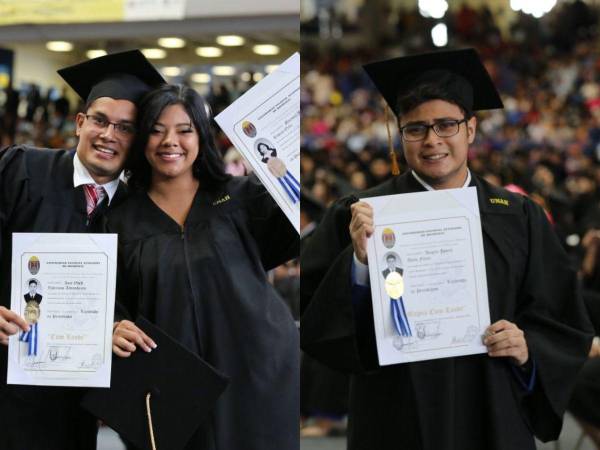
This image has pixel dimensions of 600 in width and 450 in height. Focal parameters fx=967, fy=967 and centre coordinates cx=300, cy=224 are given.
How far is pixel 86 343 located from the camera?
3428 mm

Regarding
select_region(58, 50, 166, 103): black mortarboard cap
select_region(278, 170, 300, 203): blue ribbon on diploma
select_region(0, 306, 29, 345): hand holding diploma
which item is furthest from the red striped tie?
select_region(278, 170, 300, 203): blue ribbon on diploma

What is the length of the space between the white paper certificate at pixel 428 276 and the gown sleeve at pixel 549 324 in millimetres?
200

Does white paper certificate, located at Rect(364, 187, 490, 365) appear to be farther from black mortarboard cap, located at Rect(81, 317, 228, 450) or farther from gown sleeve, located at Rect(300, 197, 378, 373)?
black mortarboard cap, located at Rect(81, 317, 228, 450)

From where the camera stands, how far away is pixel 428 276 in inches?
123

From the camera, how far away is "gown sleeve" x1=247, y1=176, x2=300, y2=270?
3652 millimetres

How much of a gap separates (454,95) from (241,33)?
4561 mm

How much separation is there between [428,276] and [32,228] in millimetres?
1467

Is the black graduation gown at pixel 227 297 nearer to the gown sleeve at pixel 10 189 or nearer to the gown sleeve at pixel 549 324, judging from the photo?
the gown sleeve at pixel 10 189

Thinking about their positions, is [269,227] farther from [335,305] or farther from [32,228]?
[32,228]

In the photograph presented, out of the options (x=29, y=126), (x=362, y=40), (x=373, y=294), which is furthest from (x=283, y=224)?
(x=362, y=40)

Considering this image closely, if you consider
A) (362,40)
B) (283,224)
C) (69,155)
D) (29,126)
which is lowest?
(283,224)

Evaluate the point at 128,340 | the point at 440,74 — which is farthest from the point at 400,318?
the point at 128,340

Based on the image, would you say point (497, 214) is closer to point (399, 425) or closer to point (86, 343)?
point (399, 425)

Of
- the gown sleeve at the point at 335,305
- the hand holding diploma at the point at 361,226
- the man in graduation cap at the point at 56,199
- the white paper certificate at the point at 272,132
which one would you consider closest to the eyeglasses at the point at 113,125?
the man in graduation cap at the point at 56,199
